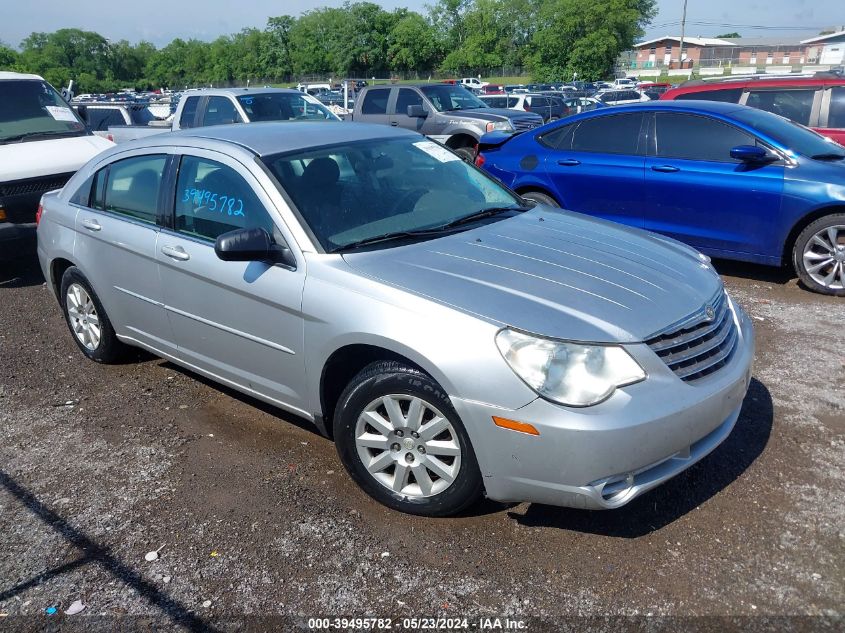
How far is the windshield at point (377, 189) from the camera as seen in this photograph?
371 cm

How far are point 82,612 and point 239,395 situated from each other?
6.47 feet

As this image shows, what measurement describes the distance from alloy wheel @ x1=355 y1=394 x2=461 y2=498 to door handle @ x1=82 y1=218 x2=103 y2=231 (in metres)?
2.46

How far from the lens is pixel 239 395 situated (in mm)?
4680

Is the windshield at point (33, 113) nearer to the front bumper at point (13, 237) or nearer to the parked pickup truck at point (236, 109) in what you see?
the front bumper at point (13, 237)

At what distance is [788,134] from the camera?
6.51 m

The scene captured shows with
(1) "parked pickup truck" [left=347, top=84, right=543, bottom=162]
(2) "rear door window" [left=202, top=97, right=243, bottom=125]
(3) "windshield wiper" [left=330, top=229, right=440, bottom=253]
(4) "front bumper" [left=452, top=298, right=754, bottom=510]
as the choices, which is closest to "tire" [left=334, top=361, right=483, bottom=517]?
(4) "front bumper" [left=452, top=298, right=754, bottom=510]

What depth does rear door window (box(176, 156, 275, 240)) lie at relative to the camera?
12.4ft

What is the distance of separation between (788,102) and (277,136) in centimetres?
717

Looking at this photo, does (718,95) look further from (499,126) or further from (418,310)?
(418,310)

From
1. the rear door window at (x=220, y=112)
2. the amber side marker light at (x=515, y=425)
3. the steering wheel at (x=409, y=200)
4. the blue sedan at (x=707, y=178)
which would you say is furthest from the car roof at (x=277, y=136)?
the rear door window at (x=220, y=112)

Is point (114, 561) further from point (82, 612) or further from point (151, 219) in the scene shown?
point (151, 219)

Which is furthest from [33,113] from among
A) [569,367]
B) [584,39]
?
[584,39]

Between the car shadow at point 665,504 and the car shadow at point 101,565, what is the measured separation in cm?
143

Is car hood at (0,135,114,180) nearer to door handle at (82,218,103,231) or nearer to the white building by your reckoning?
door handle at (82,218,103,231)
